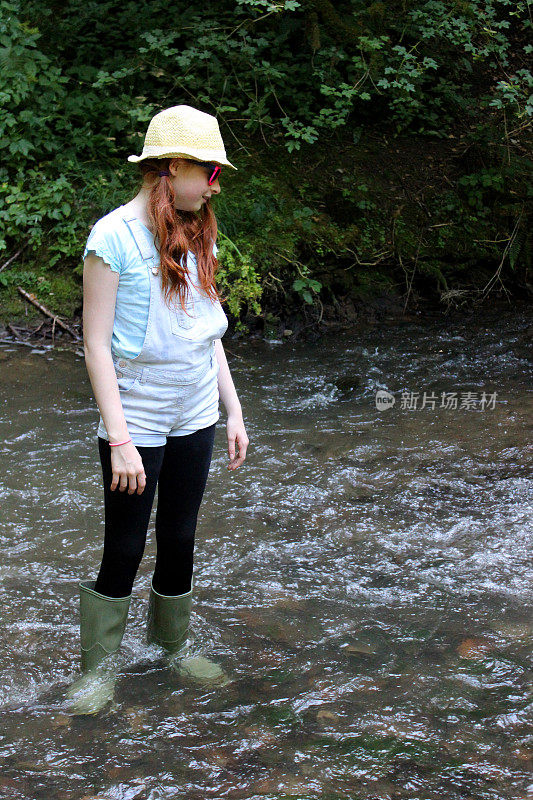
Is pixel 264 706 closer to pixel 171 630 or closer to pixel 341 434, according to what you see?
pixel 171 630

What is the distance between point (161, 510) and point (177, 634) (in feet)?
1.96

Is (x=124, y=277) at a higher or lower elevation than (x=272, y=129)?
lower

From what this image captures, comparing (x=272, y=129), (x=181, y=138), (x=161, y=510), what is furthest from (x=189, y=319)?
(x=272, y=129)

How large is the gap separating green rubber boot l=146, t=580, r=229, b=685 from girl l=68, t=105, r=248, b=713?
0.69 ft

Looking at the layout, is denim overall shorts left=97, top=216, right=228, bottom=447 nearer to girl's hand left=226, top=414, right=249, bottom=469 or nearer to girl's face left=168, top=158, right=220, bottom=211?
girl's face left=168, top=158, right=220, bottom=211

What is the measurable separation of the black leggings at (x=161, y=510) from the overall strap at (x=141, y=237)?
609 millimetres

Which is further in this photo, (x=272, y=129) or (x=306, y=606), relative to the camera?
(x=272, y=129)

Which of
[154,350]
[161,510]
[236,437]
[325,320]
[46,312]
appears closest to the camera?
[154,350]

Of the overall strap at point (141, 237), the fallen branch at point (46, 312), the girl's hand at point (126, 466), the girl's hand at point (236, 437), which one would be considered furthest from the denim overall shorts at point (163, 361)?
the fallen branch at point (46, 312)

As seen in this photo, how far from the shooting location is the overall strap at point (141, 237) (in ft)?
7.79

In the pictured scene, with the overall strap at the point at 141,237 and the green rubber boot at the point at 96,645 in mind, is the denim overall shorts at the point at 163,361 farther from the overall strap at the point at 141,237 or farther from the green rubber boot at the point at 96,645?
the green rubber boot at the point at 96,645

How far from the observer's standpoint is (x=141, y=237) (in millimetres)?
2383

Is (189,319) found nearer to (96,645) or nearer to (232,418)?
(232,418)

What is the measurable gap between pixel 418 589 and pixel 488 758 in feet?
3.50
